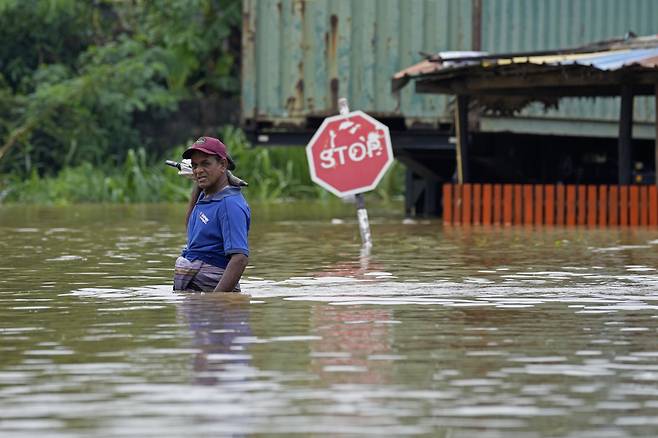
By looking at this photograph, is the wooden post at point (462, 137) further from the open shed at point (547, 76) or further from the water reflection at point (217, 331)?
the water reflection at point (217, 331)

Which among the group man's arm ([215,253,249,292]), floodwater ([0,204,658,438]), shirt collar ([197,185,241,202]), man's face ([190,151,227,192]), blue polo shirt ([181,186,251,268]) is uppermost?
man's face ([190,151,227,192])

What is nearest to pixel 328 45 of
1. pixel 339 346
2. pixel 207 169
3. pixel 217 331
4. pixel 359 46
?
pixel 359 46

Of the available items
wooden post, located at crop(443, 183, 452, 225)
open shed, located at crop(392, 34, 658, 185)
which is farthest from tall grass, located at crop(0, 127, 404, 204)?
wooden post, located at crop(443, 183, 452, 225)

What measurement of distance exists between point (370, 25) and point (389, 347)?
1838cm

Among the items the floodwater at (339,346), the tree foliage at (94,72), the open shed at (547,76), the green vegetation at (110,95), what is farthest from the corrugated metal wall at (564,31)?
the tree foliage at (94,72)

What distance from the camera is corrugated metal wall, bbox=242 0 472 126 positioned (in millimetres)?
27219

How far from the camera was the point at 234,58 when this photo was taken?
40156mm

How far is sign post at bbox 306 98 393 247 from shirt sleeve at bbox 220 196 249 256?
325 inches

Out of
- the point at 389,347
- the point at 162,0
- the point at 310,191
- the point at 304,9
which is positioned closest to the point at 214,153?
the point at 389,347

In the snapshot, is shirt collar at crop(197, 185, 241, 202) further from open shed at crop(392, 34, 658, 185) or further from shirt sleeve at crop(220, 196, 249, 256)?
open shed at crop(392, 34, 658, 185)

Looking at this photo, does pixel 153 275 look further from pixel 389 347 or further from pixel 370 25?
pixel 370 25

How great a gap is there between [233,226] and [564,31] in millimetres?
17160

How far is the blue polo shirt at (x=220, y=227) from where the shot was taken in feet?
37.3

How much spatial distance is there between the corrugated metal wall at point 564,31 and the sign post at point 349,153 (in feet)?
24.4
